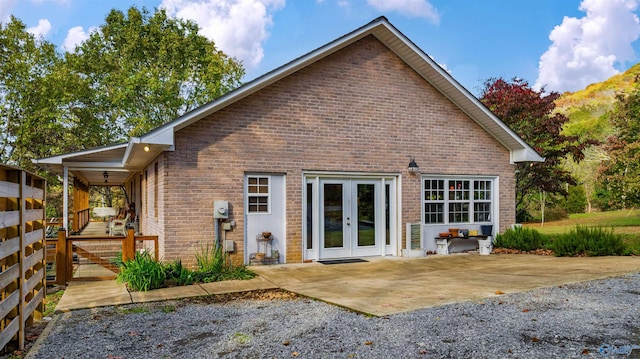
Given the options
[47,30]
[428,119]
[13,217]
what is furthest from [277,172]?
[47,30]

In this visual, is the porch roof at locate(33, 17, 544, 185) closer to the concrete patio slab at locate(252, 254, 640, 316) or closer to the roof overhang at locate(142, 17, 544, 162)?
the roof overhang at locate(142, 17, 544, 162)

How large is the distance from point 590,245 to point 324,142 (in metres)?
7.38

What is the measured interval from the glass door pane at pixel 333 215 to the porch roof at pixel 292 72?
3.05 meters

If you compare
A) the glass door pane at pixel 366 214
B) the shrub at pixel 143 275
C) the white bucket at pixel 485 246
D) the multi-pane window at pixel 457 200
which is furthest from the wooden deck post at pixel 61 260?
the white bucket at pixel 485 246

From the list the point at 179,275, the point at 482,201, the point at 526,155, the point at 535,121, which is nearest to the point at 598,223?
the point at 535,121

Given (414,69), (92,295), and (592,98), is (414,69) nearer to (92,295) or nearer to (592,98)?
(92,295)

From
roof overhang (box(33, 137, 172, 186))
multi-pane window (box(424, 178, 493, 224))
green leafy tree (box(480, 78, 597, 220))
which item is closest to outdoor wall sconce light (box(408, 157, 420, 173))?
multi-pane window (box(424, 178, 493, 224))

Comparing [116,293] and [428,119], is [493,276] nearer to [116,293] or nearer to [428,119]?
[428,119]

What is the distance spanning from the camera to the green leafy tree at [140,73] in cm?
2744

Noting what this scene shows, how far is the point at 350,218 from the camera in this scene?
1195 cm

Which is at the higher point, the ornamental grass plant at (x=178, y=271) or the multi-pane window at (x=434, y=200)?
the multi-pane window at (x=434, y=200)

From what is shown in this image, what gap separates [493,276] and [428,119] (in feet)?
17.0

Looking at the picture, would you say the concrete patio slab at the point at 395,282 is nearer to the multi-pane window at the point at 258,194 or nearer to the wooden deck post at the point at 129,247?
the wooden deck post at the point at 129,247

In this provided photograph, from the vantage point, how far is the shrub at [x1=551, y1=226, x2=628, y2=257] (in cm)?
1197
